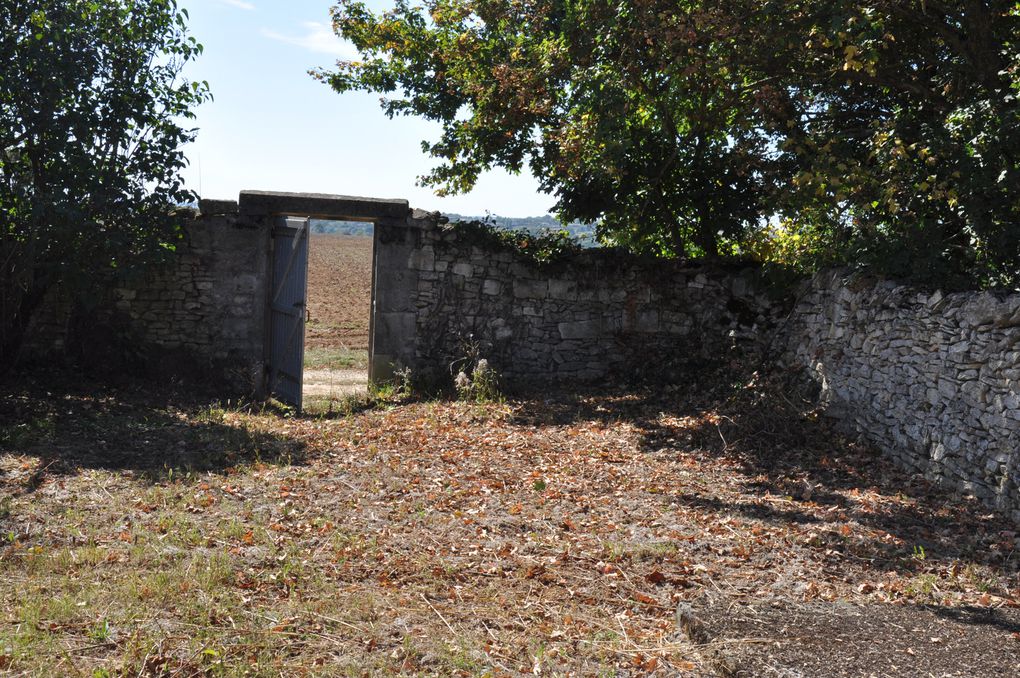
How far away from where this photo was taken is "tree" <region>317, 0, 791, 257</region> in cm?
820

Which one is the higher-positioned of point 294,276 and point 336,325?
point 294,276

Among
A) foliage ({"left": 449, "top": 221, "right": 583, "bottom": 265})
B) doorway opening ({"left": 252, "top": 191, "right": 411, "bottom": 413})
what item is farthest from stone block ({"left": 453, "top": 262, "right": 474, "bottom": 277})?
doorway opening ({"left": 252, "top": 191, "right": 411, "bottom": 413})

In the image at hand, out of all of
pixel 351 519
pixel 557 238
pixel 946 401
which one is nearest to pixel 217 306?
pixel 557 238

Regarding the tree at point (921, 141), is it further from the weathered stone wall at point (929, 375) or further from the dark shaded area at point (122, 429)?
the dark shaded area at point (122, 429)

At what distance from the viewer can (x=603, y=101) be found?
323 inches

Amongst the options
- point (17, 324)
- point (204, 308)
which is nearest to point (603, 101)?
point (204, 308)

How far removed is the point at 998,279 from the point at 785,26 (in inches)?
113

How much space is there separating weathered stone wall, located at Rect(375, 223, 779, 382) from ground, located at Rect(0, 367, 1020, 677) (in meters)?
1.88

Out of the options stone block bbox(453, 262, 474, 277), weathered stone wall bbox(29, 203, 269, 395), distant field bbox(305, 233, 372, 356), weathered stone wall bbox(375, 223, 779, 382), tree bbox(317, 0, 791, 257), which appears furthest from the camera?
distant field bbox(305, 233, 372, 356)

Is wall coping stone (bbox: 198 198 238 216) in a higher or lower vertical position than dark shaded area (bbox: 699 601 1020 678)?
higher

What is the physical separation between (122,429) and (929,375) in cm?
721

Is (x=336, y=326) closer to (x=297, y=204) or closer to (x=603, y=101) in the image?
(x=297, y=204)

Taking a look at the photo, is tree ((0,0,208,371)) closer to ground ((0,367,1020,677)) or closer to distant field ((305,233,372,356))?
ground ((0,367,1020,677))

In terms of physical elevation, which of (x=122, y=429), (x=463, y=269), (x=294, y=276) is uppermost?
(x=463, y=269)
